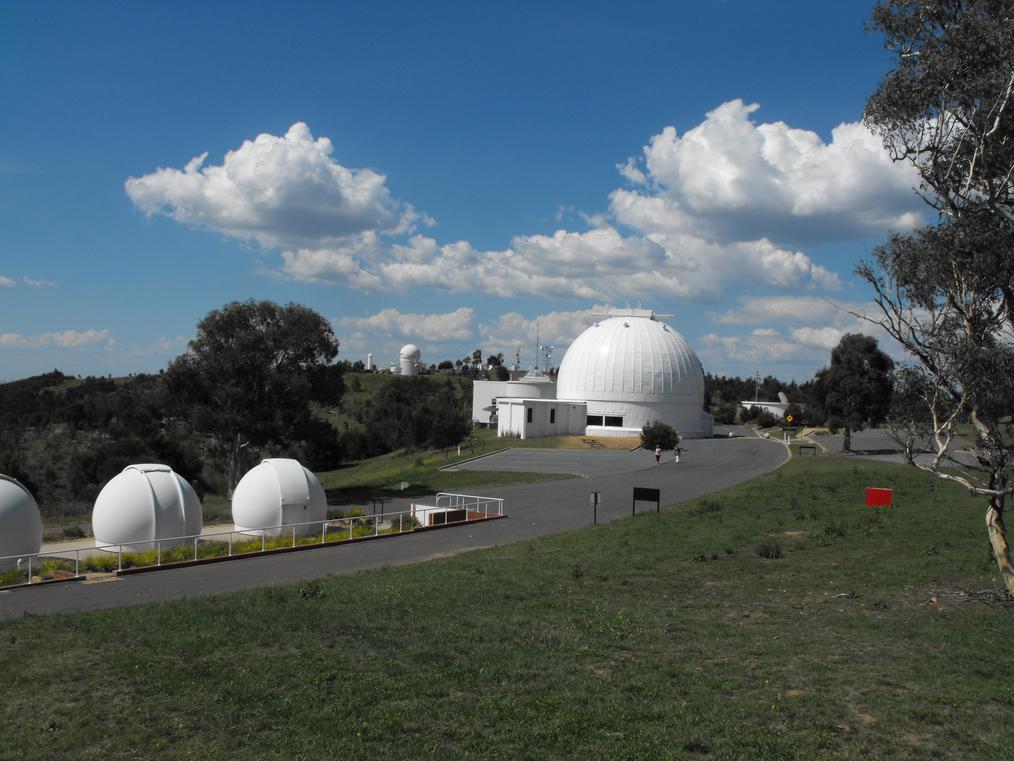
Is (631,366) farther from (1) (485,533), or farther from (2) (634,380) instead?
(1) (485,533)

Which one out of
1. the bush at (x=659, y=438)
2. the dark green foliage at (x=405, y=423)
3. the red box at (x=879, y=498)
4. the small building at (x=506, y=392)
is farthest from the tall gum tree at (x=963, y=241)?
the small building at (x=506, y=392)

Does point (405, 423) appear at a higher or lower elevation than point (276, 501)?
higher

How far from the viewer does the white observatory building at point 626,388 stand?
69062mm

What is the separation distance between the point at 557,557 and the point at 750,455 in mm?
36938

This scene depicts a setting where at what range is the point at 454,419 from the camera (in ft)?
209

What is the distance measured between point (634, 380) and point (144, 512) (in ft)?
175

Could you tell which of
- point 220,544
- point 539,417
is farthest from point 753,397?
point 220,544

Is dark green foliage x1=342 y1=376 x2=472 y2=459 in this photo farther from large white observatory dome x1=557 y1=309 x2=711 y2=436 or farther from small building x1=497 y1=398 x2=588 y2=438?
large white observatory dome x1=557 y1=309 x2=711 y2=436

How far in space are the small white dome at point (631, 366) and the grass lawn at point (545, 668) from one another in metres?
54.9

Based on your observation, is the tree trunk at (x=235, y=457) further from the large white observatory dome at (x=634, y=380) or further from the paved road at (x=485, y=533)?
the large white observatory dome at (x=634, y=380)

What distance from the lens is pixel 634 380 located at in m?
70.3

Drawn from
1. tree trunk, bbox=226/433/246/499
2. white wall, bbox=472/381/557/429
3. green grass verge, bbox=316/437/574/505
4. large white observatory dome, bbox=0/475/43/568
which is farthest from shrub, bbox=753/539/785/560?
white wall, bbox=472/381/557/429

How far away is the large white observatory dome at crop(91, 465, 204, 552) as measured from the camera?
21188 millimetres

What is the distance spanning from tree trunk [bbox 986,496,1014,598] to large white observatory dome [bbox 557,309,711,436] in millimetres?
56554
